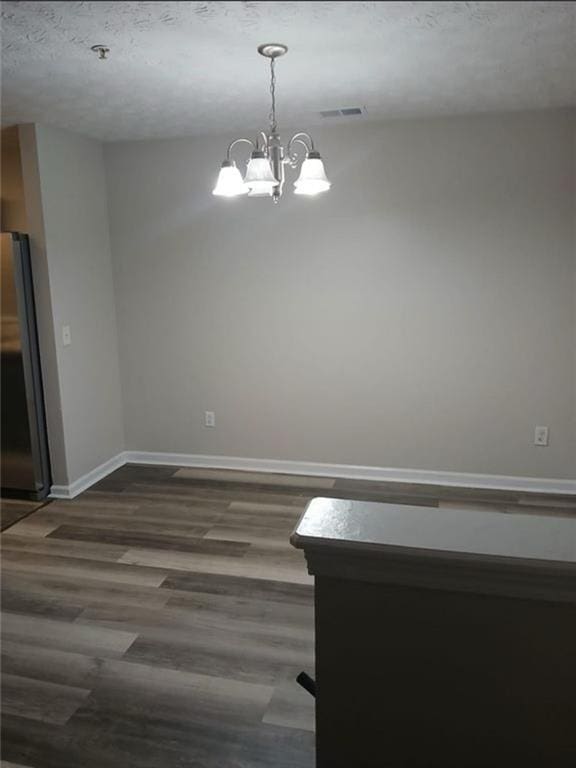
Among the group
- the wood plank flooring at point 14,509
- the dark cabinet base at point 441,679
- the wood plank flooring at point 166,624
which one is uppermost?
the dark cabinet base at point 441,679

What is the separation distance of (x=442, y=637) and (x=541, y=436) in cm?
319

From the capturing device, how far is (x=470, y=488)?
13.1ft

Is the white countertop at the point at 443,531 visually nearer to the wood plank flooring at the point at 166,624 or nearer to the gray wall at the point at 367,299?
the wood plank flooring at the point at 166,624

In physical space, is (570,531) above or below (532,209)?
below

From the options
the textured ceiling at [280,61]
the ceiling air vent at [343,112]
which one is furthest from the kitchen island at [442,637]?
the ceiling air vent at [343,112]

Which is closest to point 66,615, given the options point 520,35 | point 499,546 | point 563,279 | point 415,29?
point 499,546

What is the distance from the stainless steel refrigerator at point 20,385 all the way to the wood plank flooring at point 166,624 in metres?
0.34

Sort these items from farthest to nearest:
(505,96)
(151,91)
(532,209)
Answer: (532,209) → (505,96) → (151,91)

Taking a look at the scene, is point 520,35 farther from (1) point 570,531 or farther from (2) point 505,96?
(1) point 570,531

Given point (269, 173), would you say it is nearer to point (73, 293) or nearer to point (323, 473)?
point (73, 293)

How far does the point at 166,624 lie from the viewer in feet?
8.48

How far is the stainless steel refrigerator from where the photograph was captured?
3.66 meters

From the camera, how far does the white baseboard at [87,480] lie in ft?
13.1

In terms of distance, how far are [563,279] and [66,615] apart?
335cm
